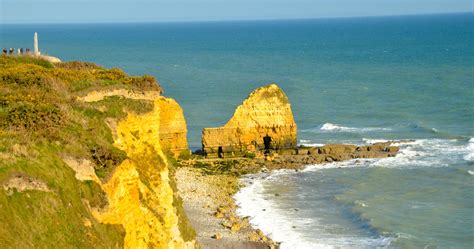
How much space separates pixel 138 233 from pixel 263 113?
36.8 m

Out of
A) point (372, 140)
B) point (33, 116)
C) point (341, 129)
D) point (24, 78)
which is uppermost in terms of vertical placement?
point (24, 78)

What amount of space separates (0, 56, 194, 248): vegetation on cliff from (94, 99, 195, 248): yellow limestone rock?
0.32 ft

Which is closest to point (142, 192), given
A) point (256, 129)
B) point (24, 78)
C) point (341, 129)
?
point (24, 78)

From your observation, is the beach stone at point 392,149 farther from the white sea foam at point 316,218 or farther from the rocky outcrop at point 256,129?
the rocky outcrop at point 256,129

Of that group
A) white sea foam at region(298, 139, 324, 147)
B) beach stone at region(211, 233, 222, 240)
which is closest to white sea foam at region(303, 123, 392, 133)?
white sea foam at region(298, 139, 324, 147)

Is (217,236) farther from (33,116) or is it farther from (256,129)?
(256,129)

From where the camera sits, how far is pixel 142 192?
26484 millimetres

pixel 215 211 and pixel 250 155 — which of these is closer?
pixel 215 211

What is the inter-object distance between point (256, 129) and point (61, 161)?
39.5 metres

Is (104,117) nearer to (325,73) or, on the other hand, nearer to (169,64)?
(325,73)

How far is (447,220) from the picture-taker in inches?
1671

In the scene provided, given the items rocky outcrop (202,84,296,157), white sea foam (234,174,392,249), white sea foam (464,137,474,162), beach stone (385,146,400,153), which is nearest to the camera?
white sea foam (234,174,392,249)

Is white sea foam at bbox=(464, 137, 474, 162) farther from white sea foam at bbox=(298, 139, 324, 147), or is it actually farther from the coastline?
the coastline

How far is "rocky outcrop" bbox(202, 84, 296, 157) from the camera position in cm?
6000
